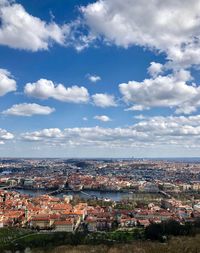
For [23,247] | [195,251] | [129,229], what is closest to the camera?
[195,251]

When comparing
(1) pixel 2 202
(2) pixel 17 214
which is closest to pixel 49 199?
(1) pixel 2 202

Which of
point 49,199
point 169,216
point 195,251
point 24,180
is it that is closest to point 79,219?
point 169,216

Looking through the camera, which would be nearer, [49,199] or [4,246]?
[4,246]

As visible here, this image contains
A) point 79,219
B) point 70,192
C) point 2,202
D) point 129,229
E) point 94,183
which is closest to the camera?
point 129,229

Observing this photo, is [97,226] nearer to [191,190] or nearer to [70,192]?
[70,192]

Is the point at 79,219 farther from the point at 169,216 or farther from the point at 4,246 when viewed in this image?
the point at 4,246

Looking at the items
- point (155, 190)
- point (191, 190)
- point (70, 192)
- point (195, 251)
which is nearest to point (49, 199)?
point (70, 192)

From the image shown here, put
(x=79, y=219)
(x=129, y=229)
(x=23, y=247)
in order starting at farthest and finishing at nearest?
(x=79, y=219) → (x=129, y=229) → (x=23, y=247)

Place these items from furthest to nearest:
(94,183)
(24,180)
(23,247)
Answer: (24,180) < (94,183) < (23,247)
